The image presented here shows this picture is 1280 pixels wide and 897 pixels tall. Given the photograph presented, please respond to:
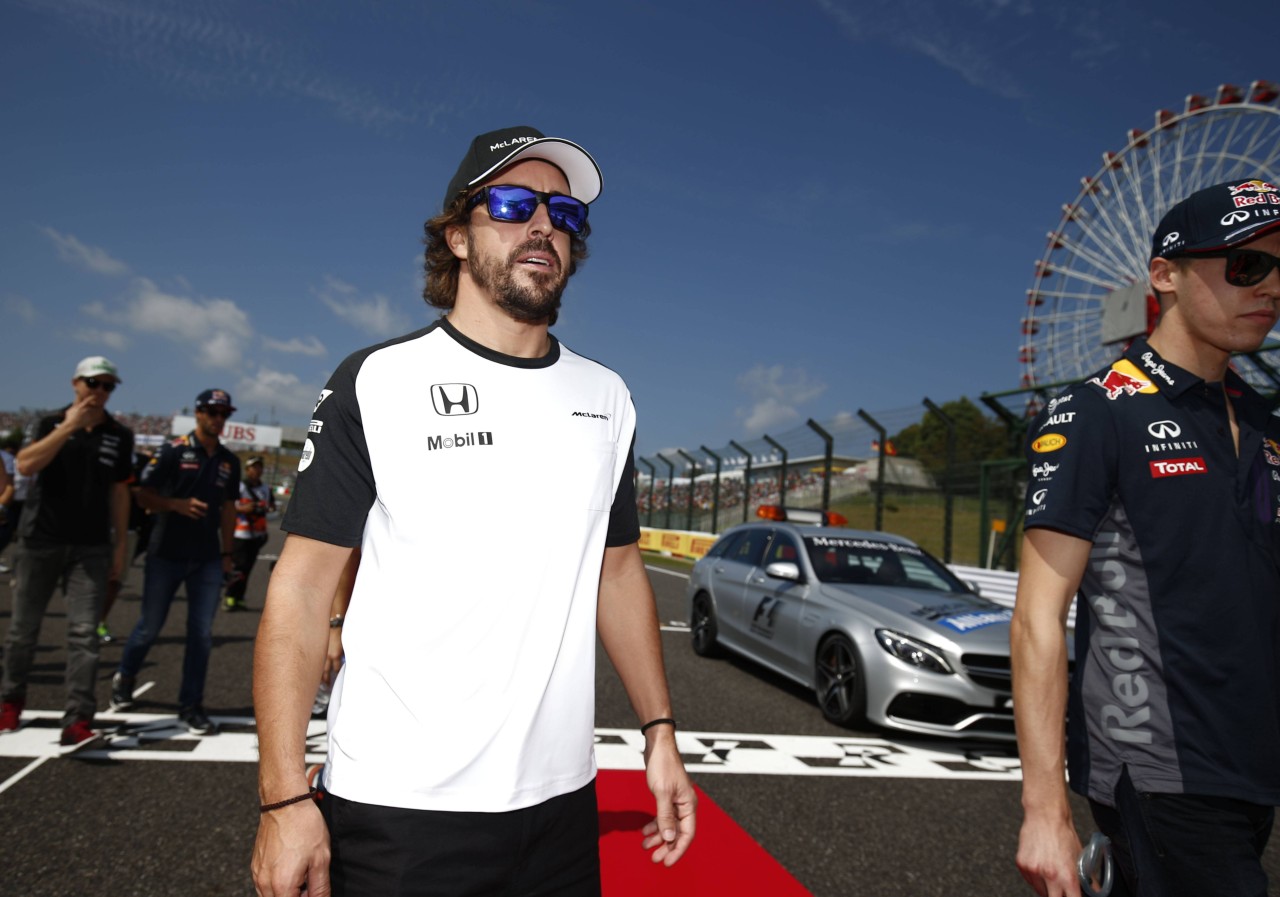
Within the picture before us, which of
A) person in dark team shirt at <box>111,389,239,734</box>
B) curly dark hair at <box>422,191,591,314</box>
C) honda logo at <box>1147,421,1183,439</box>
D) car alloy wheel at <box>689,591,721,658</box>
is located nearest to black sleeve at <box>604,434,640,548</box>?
curly dark hair at <box>422,191,591,314</box>

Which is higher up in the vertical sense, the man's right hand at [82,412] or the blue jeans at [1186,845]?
the man's right hand at [82,412]

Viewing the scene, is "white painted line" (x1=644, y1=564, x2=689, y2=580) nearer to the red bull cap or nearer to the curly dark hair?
the curly dark hair

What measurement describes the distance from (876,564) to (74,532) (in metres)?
6.07

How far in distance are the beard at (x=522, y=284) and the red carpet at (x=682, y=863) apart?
4.31 feet

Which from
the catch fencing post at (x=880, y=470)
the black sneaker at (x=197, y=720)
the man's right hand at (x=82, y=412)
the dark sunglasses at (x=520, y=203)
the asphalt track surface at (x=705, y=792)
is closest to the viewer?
the dark sunglasses at (x=520, y=203)

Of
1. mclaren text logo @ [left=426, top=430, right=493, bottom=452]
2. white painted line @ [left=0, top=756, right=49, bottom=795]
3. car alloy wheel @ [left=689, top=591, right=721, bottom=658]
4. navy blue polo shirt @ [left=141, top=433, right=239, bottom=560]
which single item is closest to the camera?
mclaren text logo @ [left=426, top=430, right=493, bottom=452]

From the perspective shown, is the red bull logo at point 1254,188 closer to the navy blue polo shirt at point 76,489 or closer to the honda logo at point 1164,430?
the honda logo at point 1164,430

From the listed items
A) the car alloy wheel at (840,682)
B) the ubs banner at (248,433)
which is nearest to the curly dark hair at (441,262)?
the car alloy wheel at (840,682)

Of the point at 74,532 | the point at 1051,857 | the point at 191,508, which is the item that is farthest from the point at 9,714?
the point at 1051,857

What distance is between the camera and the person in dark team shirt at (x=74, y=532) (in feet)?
16.6

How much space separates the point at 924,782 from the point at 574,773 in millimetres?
4317

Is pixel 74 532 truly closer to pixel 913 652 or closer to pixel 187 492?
pixel 187 492

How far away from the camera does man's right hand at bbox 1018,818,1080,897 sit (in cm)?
165

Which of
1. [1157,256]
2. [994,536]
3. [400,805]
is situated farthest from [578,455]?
[994,536]
